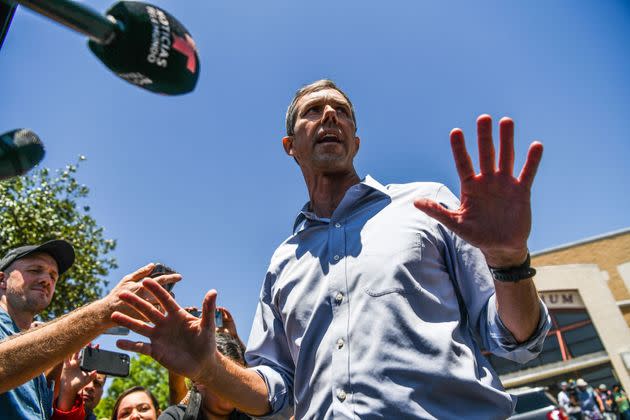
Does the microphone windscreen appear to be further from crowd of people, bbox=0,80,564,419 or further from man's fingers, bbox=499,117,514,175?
man's fingers, bbox=499,117,514,175

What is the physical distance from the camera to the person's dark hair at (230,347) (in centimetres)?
391

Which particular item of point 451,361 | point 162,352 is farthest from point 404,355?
point 162,352

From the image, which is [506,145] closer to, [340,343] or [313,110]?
[340,343]

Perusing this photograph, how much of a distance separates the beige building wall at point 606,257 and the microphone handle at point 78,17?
80.9 feet

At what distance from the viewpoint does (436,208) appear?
62.9 inches

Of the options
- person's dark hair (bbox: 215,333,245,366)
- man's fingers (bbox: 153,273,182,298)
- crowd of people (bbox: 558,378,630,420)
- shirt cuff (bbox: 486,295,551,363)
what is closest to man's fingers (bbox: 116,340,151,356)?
man's fingers (bbox: 153,273,182,298)

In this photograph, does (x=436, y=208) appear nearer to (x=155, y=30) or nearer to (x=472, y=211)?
(x=472, y=211)

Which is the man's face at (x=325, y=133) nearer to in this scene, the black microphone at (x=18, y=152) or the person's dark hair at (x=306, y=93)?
the person's dark hair at (x=306, y=93)

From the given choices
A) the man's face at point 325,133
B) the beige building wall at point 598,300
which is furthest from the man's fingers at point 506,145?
the beige building wall at point 598,300

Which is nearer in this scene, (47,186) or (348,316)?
(348,316)

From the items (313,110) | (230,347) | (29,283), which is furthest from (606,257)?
(29,283)

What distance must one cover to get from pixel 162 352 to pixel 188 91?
927mm

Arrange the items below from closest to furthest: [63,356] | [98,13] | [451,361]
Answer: [98,13] < [451,361] < [63,356]

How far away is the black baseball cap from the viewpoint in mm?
3746
